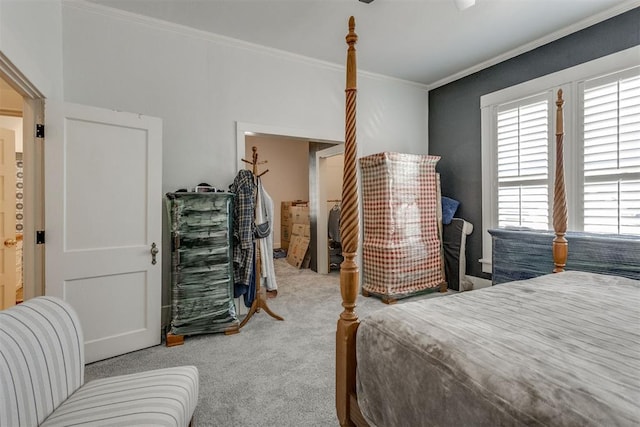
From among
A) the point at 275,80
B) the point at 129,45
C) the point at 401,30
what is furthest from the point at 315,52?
the point at 129,45

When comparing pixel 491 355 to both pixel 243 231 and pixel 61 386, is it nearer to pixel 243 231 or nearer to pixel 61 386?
pixel 61 386

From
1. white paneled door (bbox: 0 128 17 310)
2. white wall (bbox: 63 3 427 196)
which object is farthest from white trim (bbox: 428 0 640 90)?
white paneled door (bbox: 0 128 17 310)

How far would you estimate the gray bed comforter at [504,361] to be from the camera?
72cm

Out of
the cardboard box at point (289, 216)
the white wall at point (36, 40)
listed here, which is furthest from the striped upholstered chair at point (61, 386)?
the cardboard box at point (289, 216)

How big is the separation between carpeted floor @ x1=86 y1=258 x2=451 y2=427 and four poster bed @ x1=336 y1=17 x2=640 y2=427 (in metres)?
0.50

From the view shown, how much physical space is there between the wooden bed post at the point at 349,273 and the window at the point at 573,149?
8.87ft

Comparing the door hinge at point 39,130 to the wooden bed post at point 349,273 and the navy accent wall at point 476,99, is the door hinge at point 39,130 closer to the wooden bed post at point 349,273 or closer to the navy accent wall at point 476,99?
the wooden bed post at point 349,273

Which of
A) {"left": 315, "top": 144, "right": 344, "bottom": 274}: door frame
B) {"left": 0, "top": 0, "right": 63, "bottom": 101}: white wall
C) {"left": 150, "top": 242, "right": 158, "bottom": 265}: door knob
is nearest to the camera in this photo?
{"left": 0, "top": 0, "right": 63, "bottom": 101}: white wall

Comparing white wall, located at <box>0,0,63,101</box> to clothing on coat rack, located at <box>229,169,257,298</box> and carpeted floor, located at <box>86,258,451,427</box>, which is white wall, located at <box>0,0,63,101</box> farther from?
carpeted floor, located at <box>86,258,451,427</box>

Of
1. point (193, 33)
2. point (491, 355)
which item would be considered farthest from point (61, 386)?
point (193, 33)

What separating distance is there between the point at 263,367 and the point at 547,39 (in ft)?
13.5

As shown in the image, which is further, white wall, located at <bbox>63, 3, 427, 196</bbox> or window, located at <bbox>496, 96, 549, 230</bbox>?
window, located at <bbox>496, 96, 549, 230</bbox>

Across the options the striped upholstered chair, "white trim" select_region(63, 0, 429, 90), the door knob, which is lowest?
the striped upholstered chair

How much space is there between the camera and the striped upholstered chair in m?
1.01
